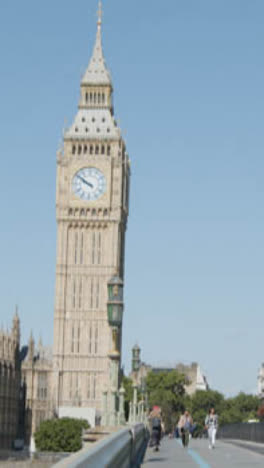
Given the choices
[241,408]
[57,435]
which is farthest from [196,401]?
[57,435]

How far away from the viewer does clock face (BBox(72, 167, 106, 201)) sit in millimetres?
107875

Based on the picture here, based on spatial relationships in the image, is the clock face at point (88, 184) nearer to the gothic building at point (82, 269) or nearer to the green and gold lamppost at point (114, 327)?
the gothic building at point (82, 269)

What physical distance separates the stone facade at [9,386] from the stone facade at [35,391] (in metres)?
4.43

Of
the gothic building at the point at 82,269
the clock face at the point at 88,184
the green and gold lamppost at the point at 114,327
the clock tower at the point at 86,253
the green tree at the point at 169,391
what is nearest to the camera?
the green and gold lamppost at the point at 114,327

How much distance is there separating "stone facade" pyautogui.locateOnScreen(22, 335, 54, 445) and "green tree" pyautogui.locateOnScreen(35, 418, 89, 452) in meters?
10.1

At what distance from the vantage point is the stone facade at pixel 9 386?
333 ft

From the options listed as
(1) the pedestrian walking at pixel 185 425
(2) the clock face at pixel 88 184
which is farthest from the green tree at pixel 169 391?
(1) the pedestrian walking at pixel 185 425

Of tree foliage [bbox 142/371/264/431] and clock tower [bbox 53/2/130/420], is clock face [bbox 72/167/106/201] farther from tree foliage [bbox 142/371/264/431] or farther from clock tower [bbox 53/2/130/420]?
tree foliage [bbox 142/371/264/431]

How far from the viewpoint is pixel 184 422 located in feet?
121

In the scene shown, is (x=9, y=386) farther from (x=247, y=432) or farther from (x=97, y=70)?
(x=247, y=432)

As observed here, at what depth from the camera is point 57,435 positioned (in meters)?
101

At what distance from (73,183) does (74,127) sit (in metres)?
6.87

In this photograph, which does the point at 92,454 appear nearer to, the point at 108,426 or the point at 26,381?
the point at 108,426

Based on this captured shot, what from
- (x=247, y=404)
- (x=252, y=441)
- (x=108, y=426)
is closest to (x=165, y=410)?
(x=247, y=404)
